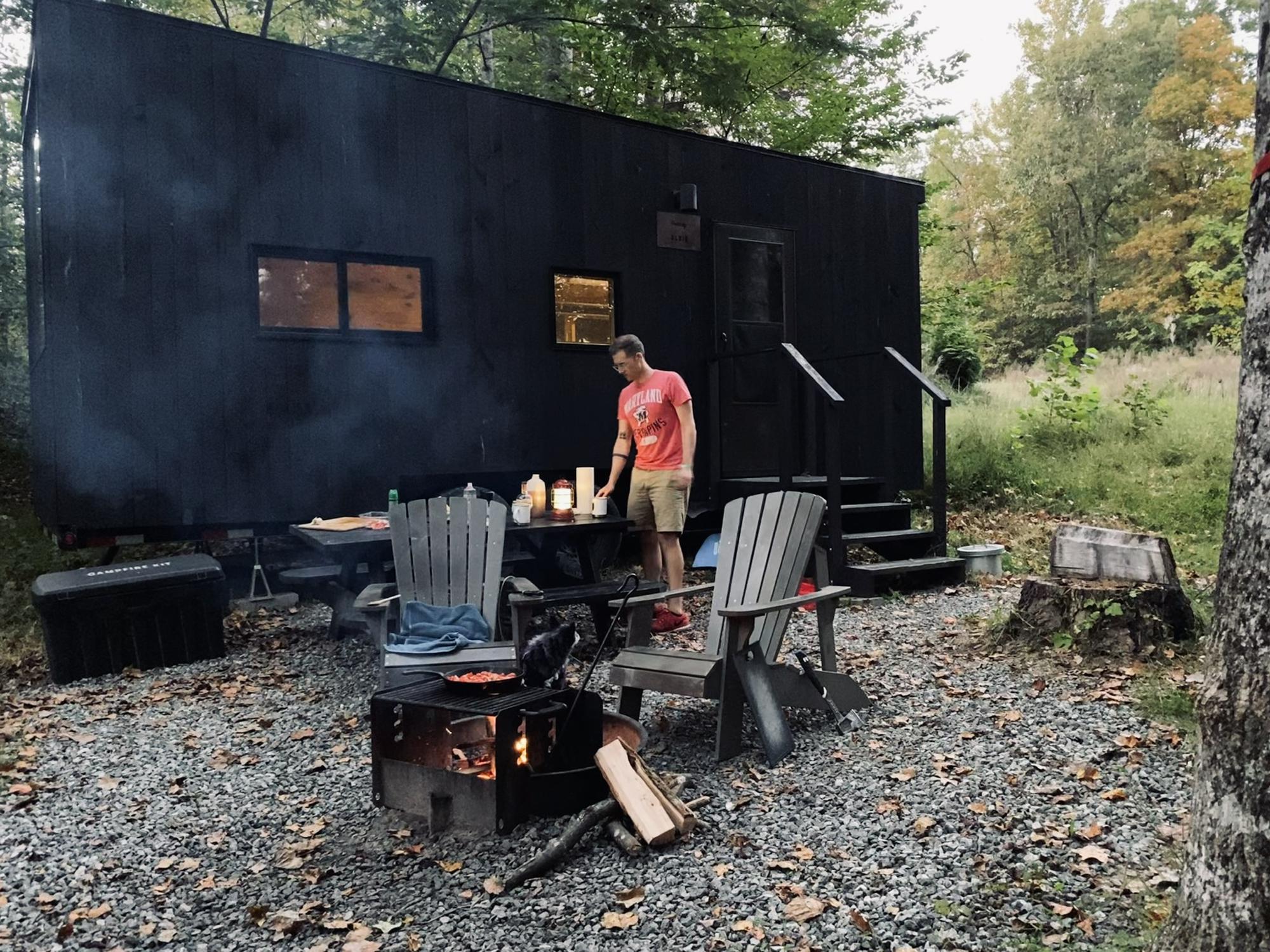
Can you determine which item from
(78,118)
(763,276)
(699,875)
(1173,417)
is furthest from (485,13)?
(699,875)

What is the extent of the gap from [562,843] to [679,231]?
606cm

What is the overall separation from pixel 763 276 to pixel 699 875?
651 centimetres

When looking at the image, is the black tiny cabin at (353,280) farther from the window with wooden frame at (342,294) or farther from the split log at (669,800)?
the split log at (669,800)

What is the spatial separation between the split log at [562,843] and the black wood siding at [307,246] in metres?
4.06

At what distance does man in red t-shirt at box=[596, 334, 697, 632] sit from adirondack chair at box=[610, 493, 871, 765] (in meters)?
1.29

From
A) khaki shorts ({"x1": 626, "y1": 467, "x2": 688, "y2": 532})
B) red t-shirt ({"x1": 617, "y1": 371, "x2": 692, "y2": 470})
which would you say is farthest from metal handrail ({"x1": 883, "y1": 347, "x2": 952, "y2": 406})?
khaki shorts ({"x1": 626, "y1": 467, "x2": 688, "y2": 532})

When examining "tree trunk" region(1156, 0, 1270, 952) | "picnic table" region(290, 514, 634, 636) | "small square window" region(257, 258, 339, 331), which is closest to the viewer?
"tree trunk" region(1156, 0, 1270, 952)

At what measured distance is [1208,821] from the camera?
1.78 meters

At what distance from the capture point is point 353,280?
6.49 meters

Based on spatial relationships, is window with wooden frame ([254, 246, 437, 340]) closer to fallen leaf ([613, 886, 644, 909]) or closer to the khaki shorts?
the khaki shorts

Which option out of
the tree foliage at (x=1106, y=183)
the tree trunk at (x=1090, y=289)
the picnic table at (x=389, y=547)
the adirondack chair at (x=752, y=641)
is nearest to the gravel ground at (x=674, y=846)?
the adirondack chair at (x=752, y=641)

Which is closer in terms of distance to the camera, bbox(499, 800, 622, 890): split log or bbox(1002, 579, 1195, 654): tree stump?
bbox(499, 800, 622, 890): split log

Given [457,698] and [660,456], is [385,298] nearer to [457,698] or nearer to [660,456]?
[660,456]

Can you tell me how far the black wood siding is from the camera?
555 cm
